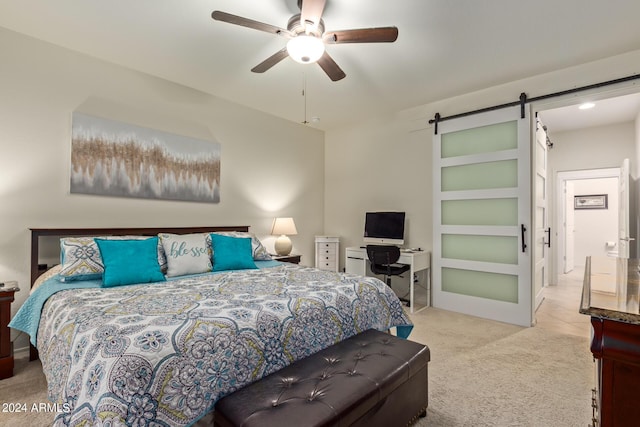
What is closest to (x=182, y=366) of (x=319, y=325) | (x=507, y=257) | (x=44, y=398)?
(x=319, y=325)

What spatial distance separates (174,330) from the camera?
4.52ft

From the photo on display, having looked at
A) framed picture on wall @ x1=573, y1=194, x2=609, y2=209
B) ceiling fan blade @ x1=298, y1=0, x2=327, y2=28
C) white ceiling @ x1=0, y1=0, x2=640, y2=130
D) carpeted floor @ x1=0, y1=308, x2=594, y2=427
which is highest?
white ceiling @ x1=0, y1=0, x2=640, y2=130

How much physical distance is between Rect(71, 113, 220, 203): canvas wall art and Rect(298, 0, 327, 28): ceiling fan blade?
2.15 m

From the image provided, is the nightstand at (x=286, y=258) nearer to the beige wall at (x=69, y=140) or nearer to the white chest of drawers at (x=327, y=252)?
the beige wall at (x=69, y=140)

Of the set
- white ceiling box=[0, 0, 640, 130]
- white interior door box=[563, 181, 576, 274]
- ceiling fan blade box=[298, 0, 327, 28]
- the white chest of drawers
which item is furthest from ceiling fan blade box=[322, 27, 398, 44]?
white interior door box=[563, 181, 576, 274]

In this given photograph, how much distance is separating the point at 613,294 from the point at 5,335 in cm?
352

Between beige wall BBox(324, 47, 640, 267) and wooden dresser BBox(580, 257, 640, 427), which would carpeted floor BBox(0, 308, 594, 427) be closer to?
wooden dresser BBox(580, 257, 640, 427)

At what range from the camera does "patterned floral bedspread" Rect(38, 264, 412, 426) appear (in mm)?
1157

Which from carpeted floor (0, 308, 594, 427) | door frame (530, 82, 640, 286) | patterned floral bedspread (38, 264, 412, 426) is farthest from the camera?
door frame (530, 82, 640, 286)

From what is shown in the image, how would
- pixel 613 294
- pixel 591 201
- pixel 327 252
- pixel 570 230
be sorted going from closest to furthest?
pixel 613 294, pixel 327 252, pixel 570 230, pixel 591 201

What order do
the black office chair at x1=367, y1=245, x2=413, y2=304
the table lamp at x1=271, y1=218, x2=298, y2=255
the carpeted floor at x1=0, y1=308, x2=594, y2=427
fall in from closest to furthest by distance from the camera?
the carpeted floor at x1=0, y1=308, x2=594, y2=427 < the black office chair at x1=367, y1=245, x2=413, y2=304 < the table lamp at x1=271, y1=218, x2=298, y2=255

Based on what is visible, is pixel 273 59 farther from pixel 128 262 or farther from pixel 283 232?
pixel 283 232

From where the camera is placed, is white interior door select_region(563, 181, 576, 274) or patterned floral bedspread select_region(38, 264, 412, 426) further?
white interior door select_region(563, 181, 576, 274)

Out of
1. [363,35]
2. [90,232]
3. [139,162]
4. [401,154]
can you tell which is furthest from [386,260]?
[90,232]
